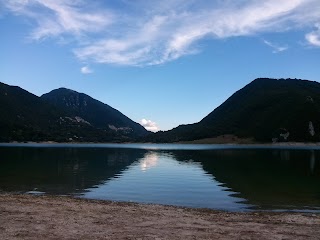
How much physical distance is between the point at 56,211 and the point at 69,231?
22.2 ft

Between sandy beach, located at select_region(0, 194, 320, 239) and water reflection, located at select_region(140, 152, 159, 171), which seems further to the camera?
water reflection, located at select_region(140, 152, 159, 171)

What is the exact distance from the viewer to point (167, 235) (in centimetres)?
1844

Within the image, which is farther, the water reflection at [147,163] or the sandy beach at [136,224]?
the water reflection at [147,163]

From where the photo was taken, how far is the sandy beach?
18.4m

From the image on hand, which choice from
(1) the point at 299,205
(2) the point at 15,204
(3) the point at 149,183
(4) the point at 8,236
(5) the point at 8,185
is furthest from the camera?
(3) the point at 149,183

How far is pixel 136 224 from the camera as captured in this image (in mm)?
21281

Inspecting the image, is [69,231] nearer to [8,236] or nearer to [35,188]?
[8,236]

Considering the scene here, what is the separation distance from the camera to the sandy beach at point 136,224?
1842 centimetres

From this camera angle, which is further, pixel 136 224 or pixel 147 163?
pixel 147 163

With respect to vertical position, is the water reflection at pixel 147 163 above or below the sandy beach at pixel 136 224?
below

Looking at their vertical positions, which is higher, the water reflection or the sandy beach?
the sandy beach

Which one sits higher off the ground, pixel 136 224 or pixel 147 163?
pixel 136 224

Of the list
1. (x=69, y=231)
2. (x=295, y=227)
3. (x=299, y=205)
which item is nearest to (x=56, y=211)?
(x=69, y=231)

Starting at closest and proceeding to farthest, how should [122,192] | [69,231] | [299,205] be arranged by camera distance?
[69,231], [299,205], [122,192]
